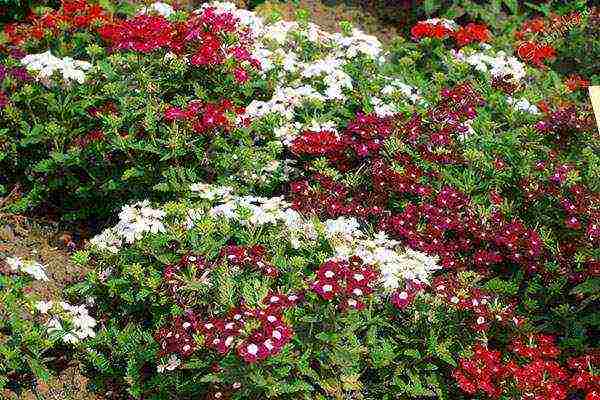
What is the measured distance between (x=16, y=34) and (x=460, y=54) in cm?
379

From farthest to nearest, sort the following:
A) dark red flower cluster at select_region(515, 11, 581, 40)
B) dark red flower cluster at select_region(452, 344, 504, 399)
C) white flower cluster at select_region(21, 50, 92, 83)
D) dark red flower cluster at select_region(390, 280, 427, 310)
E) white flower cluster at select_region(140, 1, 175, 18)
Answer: dark red flower cluster at select_region(515, 11, 581, 40)
white flower cluster at select_region(140, 1, 175, 18)
white flower cluster at select_region(21, 50, 92, 83)
dark red flower cluster at select_region(390, 280, 427, 310)
dark red flower cluster at select_region(452, 344, 504, 399)

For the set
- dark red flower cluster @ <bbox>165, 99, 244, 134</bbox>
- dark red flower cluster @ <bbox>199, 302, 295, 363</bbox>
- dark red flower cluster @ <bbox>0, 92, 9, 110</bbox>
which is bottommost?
dark red flower cluster @ <bbox>0, 92, 9, 110</bbox>

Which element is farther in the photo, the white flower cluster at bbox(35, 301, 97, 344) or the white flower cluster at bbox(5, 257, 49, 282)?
the white flower cluster at bbox(5, 257, 49, 282)

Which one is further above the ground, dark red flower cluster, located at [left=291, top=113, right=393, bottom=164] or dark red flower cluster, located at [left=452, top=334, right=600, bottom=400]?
dark red flower cluster, located at [left=291, top=113, right=393, bottom=164]

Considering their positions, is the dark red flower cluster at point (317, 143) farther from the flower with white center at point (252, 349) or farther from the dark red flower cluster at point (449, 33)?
the flower with white center at point (252, 349)

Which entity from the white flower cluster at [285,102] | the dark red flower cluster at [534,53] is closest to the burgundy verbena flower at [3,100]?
the white flower cluster at [285,102]

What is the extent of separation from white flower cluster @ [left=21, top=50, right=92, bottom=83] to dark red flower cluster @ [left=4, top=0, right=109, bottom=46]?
0.62 meters

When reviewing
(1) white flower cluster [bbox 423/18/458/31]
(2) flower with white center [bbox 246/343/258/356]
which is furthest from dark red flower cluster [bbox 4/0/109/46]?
(2) flower with white center [bbox 246/343/258/356]

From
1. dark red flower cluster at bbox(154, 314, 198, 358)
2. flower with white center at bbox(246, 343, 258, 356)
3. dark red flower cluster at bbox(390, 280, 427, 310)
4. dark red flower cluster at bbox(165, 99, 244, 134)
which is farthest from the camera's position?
dark red flower cluster at bbox(165, 99, 244, 134)

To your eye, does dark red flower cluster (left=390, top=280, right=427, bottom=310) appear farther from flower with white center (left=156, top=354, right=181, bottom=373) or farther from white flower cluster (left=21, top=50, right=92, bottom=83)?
white flower cluster (left=21, top=50, right=92, bottom=83)

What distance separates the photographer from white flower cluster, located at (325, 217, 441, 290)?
15.9 feet

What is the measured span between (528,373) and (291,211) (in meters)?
1.74

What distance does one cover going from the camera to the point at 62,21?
22.5 ft

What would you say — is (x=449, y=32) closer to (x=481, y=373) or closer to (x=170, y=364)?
(x=481, y=373)
